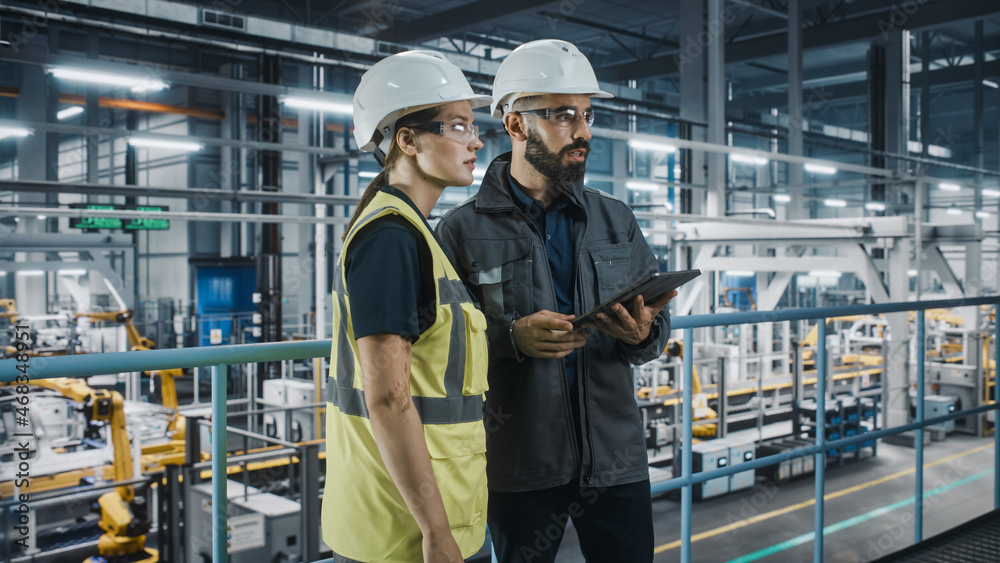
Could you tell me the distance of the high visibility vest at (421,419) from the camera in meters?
1.32

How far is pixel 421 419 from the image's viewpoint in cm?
133

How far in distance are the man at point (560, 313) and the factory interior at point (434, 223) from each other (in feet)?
1.54

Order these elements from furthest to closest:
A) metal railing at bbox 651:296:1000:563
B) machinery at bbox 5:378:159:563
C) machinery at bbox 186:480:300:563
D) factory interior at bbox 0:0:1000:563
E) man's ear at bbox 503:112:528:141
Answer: machinery at bbox 5:378:159:563 < factory interior at bbox 0:0:1000:563 < machinery at bbox 186:480:300:563 < metal railing at bbox 651:296:1000:563 < man's ear at bbox 503:112:528:141

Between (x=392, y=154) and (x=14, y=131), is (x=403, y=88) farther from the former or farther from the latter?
(x=14, y=131)

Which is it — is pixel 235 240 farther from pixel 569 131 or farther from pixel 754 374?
pixel 569 131

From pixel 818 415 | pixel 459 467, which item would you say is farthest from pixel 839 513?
pixel 459 467

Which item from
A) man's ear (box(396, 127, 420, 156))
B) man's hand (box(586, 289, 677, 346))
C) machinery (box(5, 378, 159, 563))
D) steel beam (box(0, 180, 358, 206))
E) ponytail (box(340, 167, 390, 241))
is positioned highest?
steel beam (box(0, 180, 358, 206))

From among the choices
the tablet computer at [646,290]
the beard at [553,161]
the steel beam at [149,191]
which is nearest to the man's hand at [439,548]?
the tablet computer at [646,290]

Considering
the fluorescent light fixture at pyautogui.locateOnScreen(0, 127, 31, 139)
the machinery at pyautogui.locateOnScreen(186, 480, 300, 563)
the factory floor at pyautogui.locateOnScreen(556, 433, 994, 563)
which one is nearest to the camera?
the machinery at pyautogui.locateOnScreen(186, 480, 300, 563)

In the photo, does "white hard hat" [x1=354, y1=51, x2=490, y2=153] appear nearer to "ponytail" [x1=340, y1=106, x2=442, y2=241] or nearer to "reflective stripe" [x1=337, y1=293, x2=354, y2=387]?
"ponytail" [x1=340, y1=106, x2=442, y2=241]

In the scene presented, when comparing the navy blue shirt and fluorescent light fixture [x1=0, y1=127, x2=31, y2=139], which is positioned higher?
fluorescent light fixture [x1=0, y1=127, x2=31, y2=139]

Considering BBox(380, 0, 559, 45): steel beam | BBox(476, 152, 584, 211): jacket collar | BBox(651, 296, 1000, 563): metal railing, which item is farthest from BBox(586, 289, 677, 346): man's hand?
BBox(380, 0, 559, 45): steel beam

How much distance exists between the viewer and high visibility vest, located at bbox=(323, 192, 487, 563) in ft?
4.33

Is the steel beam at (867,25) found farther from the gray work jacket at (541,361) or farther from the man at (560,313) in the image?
the gray work jacket at (541,361)
